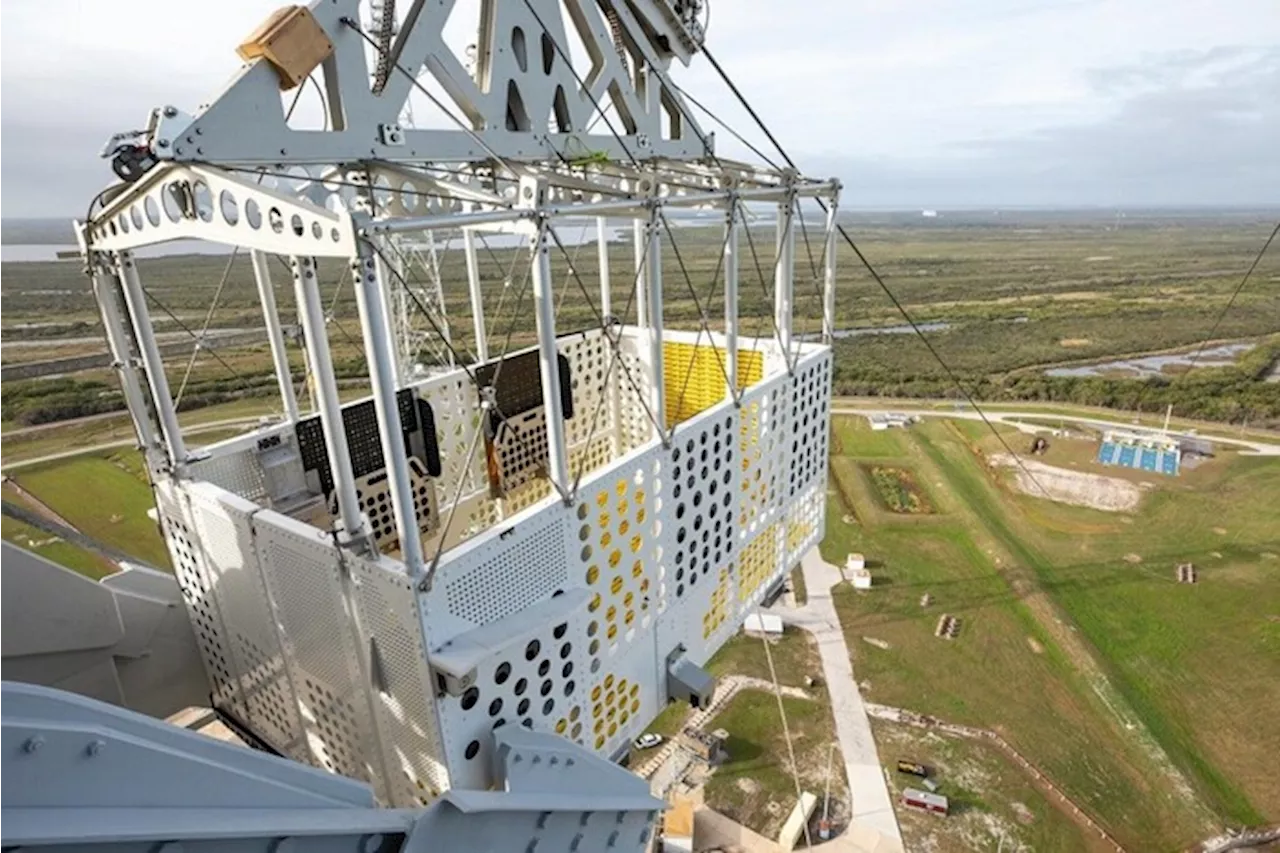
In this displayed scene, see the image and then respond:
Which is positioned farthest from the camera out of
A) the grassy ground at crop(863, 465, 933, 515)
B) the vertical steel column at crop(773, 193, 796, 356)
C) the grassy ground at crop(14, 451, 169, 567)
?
the grassy ground at crop(863, 465, 933, 515)

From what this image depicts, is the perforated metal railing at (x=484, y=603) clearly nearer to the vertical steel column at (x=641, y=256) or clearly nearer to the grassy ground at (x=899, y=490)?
the vertical steel column at (x=641, y=256)

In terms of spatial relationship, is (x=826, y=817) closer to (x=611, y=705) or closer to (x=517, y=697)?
(x=611, y=705)

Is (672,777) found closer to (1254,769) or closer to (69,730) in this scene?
(1254,769)

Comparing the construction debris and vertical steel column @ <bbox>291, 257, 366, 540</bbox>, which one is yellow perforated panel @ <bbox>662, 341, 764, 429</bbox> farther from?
the construction debris

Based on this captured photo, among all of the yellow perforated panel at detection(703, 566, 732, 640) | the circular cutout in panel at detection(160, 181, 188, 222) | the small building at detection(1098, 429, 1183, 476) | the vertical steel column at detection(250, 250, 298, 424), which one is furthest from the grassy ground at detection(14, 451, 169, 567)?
the small building at detection(1098, 429, 1183, 476)

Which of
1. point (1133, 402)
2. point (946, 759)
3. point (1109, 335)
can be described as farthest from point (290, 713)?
point (1109, 335)
